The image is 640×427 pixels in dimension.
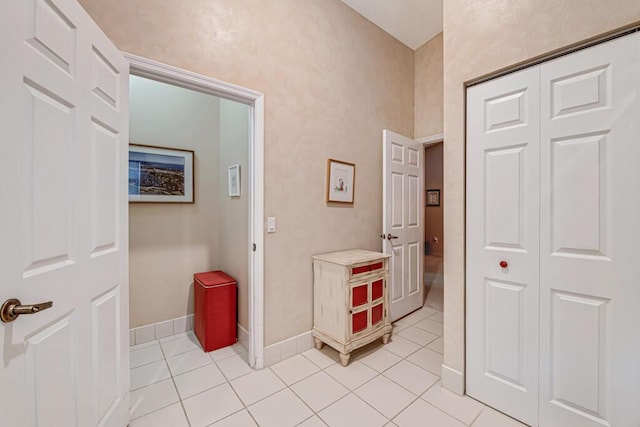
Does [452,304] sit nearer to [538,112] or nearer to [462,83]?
[538,112]

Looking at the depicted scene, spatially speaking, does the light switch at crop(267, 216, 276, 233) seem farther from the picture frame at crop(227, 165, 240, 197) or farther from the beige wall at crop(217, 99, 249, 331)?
the picture frame at crop(227, 165, 240, 197)

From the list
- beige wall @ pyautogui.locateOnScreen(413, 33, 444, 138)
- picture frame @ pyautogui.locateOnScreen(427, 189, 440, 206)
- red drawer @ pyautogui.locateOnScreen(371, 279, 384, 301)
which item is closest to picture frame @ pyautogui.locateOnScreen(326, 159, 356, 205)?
red drawer @ pyautogui.locateOnScreen(371, 279, 384, 301)

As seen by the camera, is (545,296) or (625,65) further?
(545,296)

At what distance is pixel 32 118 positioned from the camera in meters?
0.91

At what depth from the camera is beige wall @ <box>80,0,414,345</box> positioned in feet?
5.68

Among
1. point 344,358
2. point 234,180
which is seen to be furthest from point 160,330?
point 344,358

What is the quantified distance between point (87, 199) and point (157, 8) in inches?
51.3

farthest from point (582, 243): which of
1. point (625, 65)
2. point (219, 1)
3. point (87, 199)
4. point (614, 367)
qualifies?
point (219, 1)

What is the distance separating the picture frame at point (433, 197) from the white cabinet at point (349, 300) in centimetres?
494

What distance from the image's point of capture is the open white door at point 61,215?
84 centimetres

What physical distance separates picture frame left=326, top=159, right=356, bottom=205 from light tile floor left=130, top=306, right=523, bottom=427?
1.41 meters

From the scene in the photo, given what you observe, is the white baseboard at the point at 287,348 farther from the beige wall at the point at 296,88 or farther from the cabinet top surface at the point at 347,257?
the cabinet top surface at the point at 347,257

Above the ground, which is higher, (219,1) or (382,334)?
(219,1)

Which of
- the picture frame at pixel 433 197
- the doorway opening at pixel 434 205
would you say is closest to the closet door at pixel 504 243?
the doorway opening at pixel 434 205
